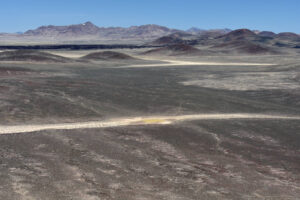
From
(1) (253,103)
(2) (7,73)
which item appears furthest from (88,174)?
(2) (7,73)

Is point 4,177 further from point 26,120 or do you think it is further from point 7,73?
point 7,73

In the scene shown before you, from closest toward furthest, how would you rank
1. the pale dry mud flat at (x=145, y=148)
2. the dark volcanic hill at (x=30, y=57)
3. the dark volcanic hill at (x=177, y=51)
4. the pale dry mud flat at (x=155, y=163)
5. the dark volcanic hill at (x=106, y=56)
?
the pale dry mud flat at (x=155, y=163) → the pale dry mud flat at (x=145, y=148) → the dark volcanic hill at (x=30, y=57) → the dark volcanic hill at (x=106, y=56) → the dark volcanic hill at (x=177, y=51)

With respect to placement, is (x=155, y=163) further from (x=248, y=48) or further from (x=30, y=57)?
(x=248, y=48)

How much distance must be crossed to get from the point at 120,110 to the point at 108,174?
47.3 ft

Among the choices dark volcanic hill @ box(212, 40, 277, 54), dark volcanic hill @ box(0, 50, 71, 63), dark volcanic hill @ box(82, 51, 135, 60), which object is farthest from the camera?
dark volcanic hill @ box(212, 40, 277, 54)

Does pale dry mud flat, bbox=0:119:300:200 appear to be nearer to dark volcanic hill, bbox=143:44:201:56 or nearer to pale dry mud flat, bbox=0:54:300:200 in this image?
pale dry mud flat, bbox=0:54:300:200

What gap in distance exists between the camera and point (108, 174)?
16.7m

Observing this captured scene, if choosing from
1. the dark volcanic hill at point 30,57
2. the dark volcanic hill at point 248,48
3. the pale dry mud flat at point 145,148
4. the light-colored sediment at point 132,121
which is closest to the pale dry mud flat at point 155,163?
the pale dry mud flat at point 145,148

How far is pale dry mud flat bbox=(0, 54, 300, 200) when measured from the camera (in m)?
15.3

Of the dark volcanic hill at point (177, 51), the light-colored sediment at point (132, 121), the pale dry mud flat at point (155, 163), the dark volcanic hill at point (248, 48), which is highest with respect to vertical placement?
the dark volcanic hill at point (248, 48)

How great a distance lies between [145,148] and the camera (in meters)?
21.1

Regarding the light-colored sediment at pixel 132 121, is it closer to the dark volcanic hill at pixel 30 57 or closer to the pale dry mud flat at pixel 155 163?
the pale dry mud flat at pixel 155 163

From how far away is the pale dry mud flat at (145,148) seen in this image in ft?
50.3

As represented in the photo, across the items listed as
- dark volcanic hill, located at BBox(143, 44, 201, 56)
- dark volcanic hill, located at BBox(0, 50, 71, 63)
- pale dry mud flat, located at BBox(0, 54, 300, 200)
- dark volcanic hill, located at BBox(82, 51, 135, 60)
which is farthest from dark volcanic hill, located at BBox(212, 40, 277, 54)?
pale dry mud flat, located at BBox(0, 54, 300, 200)
